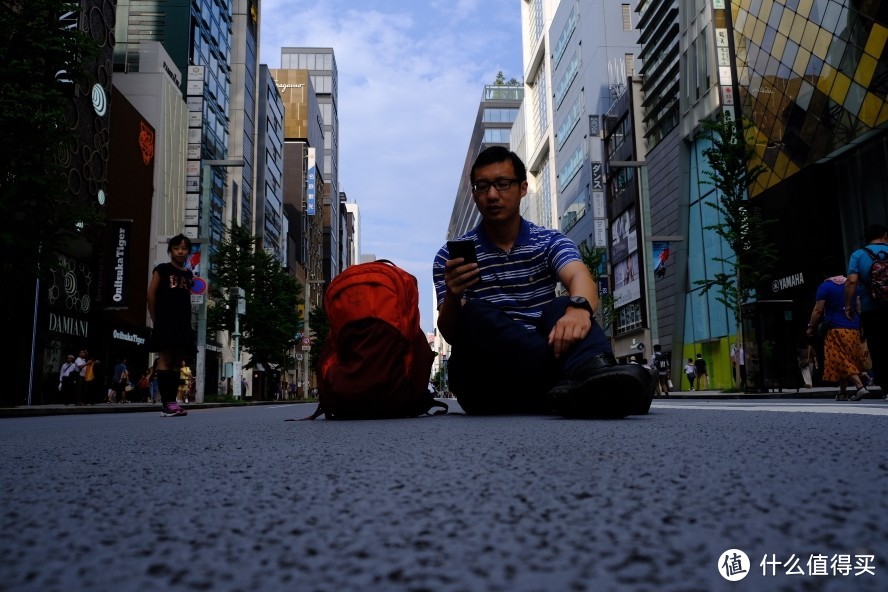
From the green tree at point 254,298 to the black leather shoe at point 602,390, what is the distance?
93.4ft

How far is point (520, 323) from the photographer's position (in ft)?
11.1

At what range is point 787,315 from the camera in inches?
868

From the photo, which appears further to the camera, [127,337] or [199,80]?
[199,80]

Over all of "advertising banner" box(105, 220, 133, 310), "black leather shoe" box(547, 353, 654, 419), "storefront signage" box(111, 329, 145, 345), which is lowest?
"black leather shoe" box(547, 353, 654, 419)

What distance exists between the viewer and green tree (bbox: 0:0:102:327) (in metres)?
9.02

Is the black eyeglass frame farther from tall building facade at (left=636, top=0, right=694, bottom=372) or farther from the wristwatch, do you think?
tall building facade at (left=636, top=0, right=694, bottom=372)

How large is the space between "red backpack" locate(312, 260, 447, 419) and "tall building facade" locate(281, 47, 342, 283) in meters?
86.3

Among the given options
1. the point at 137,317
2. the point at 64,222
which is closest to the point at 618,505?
the point at 64,222

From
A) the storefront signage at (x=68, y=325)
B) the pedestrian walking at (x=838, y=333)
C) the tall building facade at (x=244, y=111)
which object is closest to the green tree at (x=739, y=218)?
the pedestrian walking at (x=838, y=333)

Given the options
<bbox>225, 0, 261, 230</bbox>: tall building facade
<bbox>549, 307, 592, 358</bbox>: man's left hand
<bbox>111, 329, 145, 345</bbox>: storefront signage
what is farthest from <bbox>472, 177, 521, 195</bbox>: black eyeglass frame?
<bbox>225, 0, 261, 230</bbox>: tall building facade

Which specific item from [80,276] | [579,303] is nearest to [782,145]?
[579,303]

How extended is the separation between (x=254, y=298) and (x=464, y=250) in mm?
28712

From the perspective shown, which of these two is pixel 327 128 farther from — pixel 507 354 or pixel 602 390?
pixel 602 390

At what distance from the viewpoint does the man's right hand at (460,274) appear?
2.94 metres
